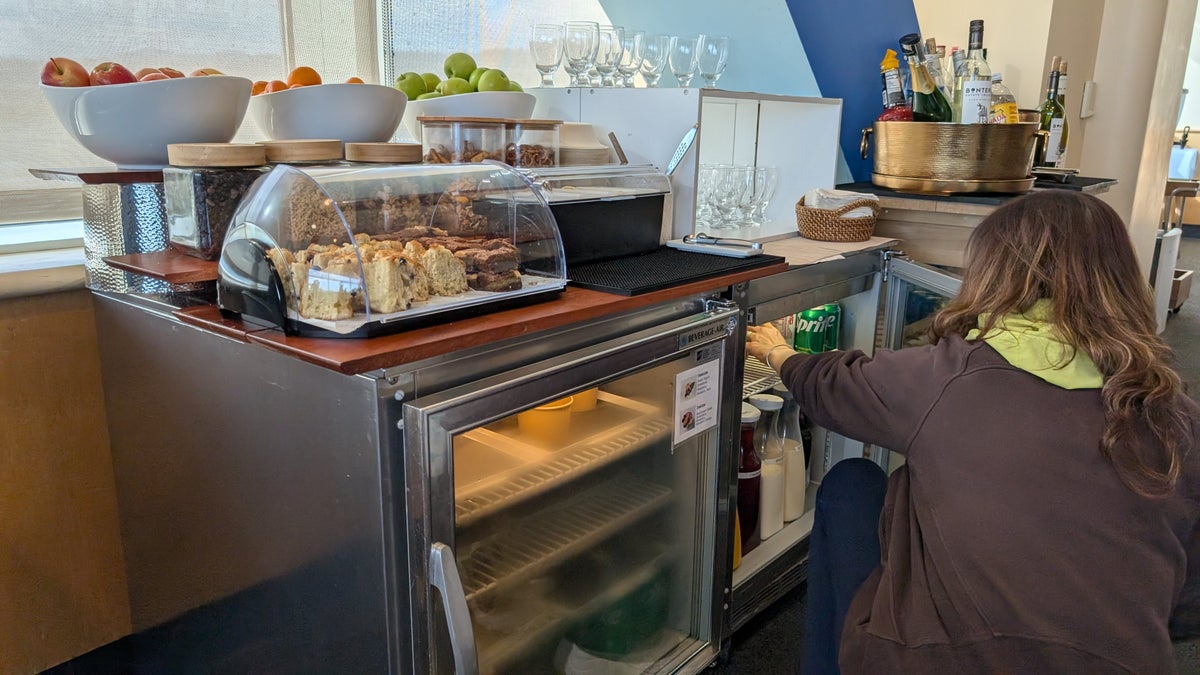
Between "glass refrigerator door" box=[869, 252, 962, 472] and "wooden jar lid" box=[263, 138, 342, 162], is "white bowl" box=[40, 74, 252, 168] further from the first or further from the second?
"glass refrigerator door" box=[869, 252, 962, 472]

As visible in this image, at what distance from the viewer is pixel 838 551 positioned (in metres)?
1.58

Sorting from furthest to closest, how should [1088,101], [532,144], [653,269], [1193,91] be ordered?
[1193,91] < [1088,101] < [532,144] < [653,269]

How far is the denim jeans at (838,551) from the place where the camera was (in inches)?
61.0

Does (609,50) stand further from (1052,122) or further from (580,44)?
(1052,122)

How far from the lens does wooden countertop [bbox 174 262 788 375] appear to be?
1053 mm

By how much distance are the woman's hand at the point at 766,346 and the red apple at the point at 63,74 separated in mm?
1328

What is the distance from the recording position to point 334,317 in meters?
1.16

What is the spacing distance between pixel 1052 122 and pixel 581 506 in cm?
254

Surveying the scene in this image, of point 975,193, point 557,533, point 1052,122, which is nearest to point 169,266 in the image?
point 557,533

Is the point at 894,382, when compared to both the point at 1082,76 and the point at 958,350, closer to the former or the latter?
the point at 958,350

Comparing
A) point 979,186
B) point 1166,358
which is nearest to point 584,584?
point 1166,358

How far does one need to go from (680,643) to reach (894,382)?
0.84 metres

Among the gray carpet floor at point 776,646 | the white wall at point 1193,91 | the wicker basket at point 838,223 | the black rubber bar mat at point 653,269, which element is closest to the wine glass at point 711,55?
the wicker basket at point 838,223

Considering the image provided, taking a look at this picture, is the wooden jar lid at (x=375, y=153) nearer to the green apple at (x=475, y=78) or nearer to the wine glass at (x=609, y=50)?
the green apple at (x=475, y=78)
